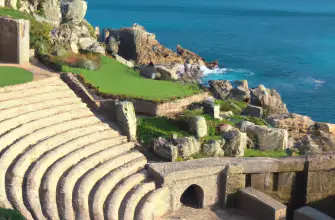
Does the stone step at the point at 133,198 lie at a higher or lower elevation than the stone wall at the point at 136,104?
lower

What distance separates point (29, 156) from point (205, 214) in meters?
6.43

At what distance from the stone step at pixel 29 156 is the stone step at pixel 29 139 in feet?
0.60

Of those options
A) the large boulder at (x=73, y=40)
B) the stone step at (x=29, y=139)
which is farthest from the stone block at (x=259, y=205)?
the large boulder at (x=73, y=40)

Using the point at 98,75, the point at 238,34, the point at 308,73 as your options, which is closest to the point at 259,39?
the point at 238,34

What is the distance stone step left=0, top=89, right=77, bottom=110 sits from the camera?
20469 mm

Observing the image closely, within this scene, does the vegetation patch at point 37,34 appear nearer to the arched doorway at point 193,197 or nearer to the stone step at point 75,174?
the stone step at point 75,174

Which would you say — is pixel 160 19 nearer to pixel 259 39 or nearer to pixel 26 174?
pixel 259 39

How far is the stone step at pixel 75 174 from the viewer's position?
16.8m

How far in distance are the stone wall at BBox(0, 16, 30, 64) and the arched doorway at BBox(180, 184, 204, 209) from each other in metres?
9.98

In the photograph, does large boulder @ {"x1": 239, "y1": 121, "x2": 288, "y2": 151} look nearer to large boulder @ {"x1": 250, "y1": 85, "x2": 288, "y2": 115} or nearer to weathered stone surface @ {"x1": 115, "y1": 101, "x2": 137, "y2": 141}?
weathered stone surface @ {"x1": 115, "y1": 101, "x2": 137, "y2": 141}

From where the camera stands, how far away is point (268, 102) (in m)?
35.6

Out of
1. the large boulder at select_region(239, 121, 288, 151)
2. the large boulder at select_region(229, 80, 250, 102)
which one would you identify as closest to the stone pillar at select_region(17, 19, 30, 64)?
the large boulder at select_region(239, 121, 288, 151)

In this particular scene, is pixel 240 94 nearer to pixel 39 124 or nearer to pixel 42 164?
pixel 39 124

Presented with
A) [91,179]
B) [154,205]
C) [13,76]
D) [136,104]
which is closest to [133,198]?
[154,205]
